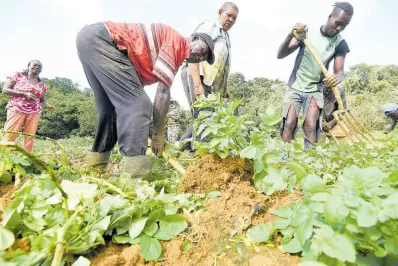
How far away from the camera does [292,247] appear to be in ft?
3.81

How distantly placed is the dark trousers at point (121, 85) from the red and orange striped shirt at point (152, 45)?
0.25 feet

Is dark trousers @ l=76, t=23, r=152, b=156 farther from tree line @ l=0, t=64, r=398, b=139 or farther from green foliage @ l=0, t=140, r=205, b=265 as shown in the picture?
tree line @ l=0, t=64, r=398, b=139

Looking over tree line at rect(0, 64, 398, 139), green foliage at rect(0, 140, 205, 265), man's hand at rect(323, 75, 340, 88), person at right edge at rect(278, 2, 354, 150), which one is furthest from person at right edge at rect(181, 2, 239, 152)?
tree line at rect(0, 64, 398, 139)

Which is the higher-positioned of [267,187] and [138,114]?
[138,114]

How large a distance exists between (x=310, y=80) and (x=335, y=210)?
4.10 meters

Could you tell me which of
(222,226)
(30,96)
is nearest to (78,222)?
(222,226)

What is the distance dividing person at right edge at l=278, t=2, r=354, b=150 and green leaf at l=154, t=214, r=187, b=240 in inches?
139

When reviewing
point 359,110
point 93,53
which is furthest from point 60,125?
point 93,53

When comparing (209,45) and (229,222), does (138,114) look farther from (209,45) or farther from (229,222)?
(229,222)

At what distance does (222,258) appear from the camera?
122 cm

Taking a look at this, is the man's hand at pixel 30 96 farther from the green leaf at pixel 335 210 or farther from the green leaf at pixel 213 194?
the green leaf at pixel 335 210

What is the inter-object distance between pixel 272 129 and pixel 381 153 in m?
1.10

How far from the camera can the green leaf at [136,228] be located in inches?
47.2

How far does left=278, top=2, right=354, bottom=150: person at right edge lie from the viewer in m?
4.52
